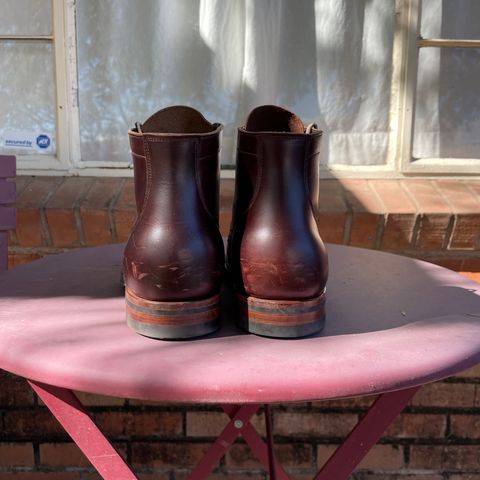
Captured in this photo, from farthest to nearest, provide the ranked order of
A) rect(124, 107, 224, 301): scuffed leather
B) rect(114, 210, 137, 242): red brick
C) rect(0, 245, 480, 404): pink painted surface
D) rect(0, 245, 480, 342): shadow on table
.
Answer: rect(114, 210, 137, 242): red brick, rect(0, 245, 480, 342): shadow on table, rect(124, 107, 224, 301): scuffed leather, rect(0, 245, 480, 404): pink painted surface

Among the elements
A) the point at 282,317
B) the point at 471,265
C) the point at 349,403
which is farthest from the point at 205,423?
the point at 282,317

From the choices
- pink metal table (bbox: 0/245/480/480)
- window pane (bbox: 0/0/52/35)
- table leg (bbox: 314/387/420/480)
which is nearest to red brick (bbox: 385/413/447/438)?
pink metal table (bbox: 0/245/480/480)

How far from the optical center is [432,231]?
2.12 metres

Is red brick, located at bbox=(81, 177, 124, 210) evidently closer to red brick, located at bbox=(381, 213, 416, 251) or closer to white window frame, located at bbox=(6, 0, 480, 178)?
white window frame, located at bbox=(6, 0, 480, 178)

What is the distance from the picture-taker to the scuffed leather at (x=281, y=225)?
108cm

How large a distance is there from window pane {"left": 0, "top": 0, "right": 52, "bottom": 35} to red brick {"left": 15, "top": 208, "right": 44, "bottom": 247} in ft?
1.87

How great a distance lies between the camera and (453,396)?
2176mm

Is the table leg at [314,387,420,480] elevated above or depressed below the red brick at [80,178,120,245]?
below

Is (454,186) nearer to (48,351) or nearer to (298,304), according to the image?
(298,304)

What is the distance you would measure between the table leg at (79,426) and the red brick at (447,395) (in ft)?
4.20

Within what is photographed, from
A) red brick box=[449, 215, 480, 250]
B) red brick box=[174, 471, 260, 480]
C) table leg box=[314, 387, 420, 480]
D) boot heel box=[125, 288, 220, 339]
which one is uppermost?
boot heel box=[125, 288, 220, 339]

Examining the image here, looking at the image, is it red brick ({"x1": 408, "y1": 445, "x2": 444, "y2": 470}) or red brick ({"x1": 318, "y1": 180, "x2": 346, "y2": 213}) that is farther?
red brick ({"x1": 408, "y1": 445, "x2": 444, "y2": 470})

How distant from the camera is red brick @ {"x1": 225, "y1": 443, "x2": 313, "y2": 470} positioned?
223 cm

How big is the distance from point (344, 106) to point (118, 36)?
0.70 meters
